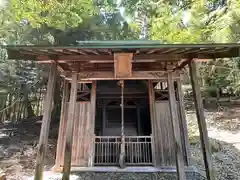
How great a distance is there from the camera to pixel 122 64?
436 cm

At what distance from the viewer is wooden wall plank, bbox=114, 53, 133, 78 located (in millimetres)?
4097

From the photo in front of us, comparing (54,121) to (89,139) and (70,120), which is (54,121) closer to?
(89,139)

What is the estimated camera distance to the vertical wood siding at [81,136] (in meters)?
6.28

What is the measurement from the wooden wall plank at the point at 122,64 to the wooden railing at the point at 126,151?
2381 mm

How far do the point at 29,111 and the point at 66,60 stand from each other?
866 centimetres

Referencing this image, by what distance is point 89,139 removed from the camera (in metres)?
6.37

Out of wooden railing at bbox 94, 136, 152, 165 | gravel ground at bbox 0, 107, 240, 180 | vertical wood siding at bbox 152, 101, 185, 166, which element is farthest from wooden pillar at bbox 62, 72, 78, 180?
vertical wood siding at bbox 152, 101, 185, 166

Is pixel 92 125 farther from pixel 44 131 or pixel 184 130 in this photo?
pixel 184 130

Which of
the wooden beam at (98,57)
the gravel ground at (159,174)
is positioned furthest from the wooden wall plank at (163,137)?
the wooden beam at (98,57)

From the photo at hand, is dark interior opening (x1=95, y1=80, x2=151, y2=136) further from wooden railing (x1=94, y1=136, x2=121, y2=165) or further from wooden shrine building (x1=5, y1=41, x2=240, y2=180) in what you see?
wooden railing (x1=94, y1=136, x2=121, y2=165)

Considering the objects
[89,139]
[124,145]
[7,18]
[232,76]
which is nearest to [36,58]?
[89,139]

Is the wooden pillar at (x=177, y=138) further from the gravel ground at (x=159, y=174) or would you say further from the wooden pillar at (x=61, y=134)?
the wooden pillar at (x=61, y=134)

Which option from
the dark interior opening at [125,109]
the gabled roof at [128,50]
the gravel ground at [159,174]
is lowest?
the gravel ground at [159,174]

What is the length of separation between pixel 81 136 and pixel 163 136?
2.43 meters
